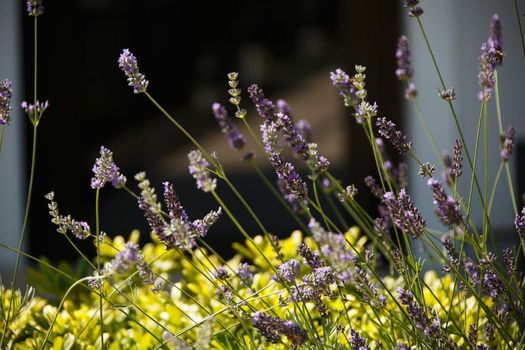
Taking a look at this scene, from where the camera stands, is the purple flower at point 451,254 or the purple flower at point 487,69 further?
the purple flower at point 451,254

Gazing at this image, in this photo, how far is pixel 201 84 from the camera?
7.84 meters

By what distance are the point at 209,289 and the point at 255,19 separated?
5818mm

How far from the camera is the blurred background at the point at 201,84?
528cm

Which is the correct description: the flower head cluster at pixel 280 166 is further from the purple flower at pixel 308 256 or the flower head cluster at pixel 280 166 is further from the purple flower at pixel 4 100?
the purple flower at pixel 4 100

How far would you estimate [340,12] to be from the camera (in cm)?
565

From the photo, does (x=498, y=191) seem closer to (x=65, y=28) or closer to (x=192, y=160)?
(x=65, y=28)

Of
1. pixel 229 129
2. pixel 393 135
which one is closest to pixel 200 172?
A: pixel 229 129

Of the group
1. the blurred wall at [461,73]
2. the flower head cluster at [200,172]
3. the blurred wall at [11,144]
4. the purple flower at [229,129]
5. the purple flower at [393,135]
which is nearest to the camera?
the flower head cluster at [200,172]

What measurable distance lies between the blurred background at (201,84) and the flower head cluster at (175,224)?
12.4 feet

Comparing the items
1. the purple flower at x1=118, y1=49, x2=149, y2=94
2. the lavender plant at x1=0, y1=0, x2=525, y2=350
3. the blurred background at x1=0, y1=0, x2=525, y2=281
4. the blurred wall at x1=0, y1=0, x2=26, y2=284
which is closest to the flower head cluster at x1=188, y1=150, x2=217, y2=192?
the lavender plant at x1=0, y1=0, x2=525, y2=350

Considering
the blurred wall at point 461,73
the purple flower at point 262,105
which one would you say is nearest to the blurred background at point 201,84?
the blurred wall at point 461,73

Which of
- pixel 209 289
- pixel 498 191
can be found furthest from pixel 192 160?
pixel 498 191

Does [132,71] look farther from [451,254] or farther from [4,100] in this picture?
[451,254]

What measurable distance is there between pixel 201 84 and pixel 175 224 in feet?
21.9
